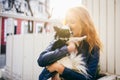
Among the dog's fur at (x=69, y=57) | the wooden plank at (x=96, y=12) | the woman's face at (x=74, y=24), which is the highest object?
the wooden plank at (x=96, y=12)

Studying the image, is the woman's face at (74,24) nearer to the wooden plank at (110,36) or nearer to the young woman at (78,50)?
the young woman at (78,50)

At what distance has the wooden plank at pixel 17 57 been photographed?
1669mm

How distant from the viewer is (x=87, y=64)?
1.10 metres

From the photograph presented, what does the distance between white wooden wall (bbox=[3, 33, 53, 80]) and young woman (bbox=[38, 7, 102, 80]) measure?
0.29 metres

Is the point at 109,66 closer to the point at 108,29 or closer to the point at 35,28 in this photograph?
the point at 108,29

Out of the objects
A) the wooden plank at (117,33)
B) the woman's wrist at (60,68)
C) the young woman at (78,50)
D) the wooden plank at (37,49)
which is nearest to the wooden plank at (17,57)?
the wooden plank at (37,49)

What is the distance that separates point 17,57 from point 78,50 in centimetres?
83

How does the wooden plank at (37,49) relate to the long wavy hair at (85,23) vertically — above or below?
below

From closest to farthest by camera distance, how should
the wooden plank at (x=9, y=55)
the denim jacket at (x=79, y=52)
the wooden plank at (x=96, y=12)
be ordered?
the denim jacket at (x=79, y=52), the wooden plank at (x=96, y=12), the wooden plank at (x=9, y=55)

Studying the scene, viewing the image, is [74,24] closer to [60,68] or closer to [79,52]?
[79,52]

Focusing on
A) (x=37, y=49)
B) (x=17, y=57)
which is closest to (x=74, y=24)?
(x=37, y=49)

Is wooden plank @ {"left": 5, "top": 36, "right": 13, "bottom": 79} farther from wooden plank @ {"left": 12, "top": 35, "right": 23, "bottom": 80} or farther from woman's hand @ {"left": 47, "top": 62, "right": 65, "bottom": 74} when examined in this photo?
woman's hand @ {"left": 47, "top": 62, "right": 65, "bottom": 74}

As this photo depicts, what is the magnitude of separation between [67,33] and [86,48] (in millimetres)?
163

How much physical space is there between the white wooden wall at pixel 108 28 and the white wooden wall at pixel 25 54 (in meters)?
0.52
